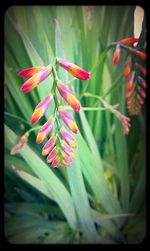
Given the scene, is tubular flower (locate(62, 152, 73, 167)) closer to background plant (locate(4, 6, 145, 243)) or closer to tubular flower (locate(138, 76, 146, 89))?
background plant (locate(4, 6, 145, 243))

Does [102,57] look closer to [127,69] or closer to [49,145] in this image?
[127,69]

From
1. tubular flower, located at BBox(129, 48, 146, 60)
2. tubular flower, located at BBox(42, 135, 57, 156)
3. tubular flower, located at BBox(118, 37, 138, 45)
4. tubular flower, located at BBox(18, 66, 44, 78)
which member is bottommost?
tubular flower, located at BBox(42, 135, 57, 156)

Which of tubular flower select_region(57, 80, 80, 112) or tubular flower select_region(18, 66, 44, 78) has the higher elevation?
tubular flower select_region(18, 66, 44, 78)

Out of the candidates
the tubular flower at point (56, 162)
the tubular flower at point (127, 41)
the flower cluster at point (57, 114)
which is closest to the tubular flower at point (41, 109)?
the flower cluster at point (57, 114)

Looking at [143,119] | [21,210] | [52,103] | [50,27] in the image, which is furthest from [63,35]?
[21,210]

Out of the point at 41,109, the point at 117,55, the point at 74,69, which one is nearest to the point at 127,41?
the point at 117,55

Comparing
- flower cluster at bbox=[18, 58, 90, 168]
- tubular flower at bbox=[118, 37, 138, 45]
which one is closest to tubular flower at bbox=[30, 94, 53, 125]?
flower cluster at bbox=[18, 58, 90, 168]
